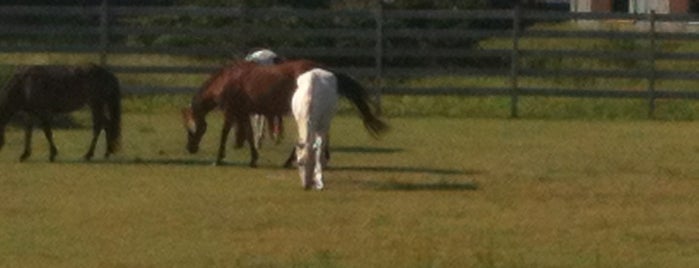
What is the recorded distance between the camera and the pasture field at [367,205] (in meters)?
12.6

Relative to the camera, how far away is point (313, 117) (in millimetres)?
16656

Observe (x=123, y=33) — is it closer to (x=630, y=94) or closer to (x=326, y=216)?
(x=630, y=94)

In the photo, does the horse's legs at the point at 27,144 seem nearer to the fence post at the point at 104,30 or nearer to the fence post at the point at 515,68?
the fence post at the point at 104,30

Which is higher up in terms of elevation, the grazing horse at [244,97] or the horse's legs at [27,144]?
the grazing horse at [244,97]

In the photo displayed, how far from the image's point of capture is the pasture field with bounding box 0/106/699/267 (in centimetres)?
1259

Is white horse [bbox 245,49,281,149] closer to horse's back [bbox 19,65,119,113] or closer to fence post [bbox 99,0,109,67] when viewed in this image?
horse's back [bbox 19,65,119,113]

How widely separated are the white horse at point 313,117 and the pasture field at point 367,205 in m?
0.23

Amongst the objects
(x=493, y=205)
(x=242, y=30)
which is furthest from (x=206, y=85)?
(x=242, y=30)

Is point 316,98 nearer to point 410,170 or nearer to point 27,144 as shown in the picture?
point 410,170

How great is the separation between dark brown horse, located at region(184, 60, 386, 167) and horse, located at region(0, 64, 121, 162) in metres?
0.89

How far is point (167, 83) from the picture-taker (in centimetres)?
3106

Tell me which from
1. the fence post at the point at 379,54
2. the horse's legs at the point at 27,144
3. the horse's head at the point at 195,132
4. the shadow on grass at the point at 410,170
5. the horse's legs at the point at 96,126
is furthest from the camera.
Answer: the fence post at the point at 379,54

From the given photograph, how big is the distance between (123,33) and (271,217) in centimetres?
1479

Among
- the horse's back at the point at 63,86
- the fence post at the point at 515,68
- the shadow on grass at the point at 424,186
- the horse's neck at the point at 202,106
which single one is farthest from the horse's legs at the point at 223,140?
the fence post at the point at 515,68
